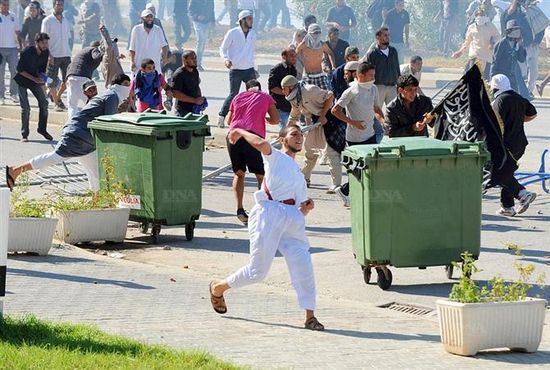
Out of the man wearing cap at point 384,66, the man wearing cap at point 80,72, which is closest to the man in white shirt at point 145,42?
the man wearing cap at point 80,72

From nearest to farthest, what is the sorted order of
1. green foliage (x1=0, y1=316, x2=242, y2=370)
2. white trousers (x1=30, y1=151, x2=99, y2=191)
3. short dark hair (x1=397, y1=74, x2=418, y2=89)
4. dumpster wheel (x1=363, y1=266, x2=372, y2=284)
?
green foliage (x1=0, y1=316, x2=242, y2=370), dumpster wheel (x1=363, y1=266, x2=372, y2=284), short dark hair (x1=397, y1=74, x2=418, y2=89), white trousers (x1=30, y1=151, x2=99, y2=191)

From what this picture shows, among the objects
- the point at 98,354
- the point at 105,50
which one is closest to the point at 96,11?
the point at 105,50

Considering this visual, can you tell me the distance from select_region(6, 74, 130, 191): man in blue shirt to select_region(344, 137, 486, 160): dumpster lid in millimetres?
4331

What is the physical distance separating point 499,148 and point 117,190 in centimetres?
387

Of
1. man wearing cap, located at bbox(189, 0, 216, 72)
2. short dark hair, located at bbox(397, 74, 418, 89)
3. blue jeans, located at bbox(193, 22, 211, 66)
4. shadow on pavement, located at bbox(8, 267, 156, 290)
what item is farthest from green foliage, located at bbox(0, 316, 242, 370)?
man wearing cap, located at bbox(189, 0, 216, 72)

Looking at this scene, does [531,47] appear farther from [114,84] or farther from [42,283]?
[42,283]

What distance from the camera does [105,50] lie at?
25031 millimetres

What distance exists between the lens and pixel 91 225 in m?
14.9

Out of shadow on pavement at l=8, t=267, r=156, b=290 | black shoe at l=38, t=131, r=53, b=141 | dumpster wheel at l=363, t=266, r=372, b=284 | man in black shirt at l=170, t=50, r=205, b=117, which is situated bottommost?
black shoe at l=38, t=131, r=53, b=141

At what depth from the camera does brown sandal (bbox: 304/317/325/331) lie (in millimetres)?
10930

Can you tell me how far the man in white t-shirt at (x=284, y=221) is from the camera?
11.0 m

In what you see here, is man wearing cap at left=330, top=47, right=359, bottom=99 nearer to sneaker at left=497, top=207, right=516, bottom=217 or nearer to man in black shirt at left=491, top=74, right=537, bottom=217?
sneaker at left=497, top=207, right=516, bottom=217

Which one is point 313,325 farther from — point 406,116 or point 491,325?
point 406,116

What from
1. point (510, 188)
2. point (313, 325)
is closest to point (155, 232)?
point (510, 188)
